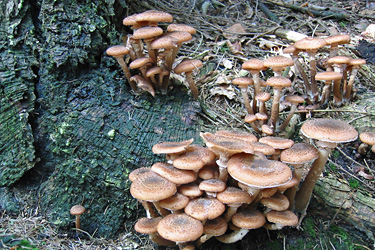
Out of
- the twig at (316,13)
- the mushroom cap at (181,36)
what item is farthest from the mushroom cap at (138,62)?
the twig at (316,13)

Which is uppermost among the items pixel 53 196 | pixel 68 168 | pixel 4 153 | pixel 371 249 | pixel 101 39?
pixel 101 39

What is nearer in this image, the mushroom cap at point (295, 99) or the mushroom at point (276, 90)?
the mushroom at point (276, 90)

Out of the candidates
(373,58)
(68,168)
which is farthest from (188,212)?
(373,58)

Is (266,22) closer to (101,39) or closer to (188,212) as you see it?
(101,39)

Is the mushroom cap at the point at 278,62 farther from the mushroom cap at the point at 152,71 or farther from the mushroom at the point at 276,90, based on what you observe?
the mushroom cap at the point at 152,71

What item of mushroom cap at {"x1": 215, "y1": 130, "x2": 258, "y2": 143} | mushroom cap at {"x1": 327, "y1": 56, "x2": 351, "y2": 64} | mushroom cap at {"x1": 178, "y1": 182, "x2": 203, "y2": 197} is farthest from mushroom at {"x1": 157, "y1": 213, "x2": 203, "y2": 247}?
mushroom cap at {"x1": 327, "y1": 56, "x2": 351, "y2": 64}

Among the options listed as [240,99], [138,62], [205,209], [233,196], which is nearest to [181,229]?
[205,209]
